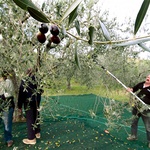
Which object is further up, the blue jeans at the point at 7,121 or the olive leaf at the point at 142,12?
the olive leaf at the point at 142,12

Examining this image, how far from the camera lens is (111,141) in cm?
491

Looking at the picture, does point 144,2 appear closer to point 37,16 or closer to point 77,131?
point 37,16

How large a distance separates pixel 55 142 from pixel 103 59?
3.69 m

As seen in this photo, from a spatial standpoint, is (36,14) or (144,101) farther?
(144,101)

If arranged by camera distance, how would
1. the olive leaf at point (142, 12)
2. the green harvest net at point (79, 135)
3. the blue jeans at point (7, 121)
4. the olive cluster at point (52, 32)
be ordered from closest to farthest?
the olive leaf at point (142, 12), the olive cluster at point (52, 32), the blue jeans at point (7, 121), the green harvest net at point (79, 135)

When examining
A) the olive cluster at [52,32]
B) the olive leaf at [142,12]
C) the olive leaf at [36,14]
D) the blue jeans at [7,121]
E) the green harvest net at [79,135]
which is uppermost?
the olive leaf at [142,12]

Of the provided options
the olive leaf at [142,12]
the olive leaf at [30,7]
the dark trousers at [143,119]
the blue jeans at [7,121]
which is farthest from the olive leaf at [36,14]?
the dark trousers at [143,119]

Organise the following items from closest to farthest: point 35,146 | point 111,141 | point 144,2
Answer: point 144,2 → point 35,146 → point 111,141

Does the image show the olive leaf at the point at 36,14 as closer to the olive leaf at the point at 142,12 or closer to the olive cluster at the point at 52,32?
the olive cluster at the point at 52,32

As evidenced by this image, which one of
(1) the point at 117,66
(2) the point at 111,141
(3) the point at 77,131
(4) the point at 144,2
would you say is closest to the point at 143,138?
(2) the point at 111,141

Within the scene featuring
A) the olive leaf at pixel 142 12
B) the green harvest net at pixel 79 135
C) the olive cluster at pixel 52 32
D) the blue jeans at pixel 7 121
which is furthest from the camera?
the green harvest net at pixel 79 135

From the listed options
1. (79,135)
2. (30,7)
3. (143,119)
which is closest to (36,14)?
(30,7)

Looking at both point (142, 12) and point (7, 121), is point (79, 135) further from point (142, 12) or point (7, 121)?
point (142, 12)

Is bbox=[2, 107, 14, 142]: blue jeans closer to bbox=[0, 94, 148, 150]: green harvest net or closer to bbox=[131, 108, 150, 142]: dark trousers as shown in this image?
bbox=[0, 94, 148, 150]: green harvest net
